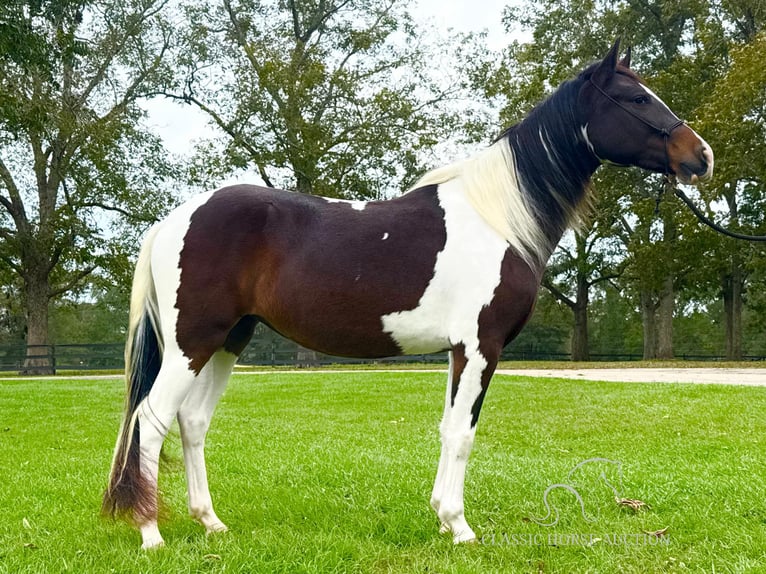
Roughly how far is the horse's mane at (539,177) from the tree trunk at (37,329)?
20785 millimetres

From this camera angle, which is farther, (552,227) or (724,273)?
(724,273)

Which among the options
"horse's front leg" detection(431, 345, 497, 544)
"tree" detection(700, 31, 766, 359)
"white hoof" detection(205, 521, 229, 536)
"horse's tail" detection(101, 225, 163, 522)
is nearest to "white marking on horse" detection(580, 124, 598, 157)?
"horse's front leg" detection(431, 345, 497, 544)

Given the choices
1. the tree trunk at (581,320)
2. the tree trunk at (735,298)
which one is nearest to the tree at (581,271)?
the tree trunk at (581,320)

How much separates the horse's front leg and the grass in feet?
0.40

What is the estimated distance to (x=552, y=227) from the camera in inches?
129

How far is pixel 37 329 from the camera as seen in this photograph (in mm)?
21812

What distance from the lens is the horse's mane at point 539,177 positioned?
3191 mm

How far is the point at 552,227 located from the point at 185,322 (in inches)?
73.8

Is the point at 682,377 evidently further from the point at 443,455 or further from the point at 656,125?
the point at 443,455

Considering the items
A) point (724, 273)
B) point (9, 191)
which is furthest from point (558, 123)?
point (724, 273)

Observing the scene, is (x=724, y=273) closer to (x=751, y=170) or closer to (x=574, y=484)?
(x=751, y=170)

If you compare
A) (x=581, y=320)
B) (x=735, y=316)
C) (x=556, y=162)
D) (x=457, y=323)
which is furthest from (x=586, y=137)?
(x=581, y=320)

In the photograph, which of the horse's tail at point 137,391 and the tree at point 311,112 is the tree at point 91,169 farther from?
the horse's tail at point 137,391

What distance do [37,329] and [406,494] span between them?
70.2 ft
